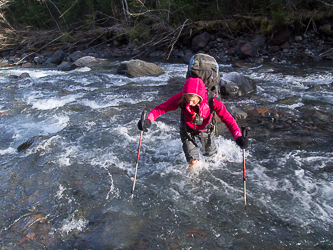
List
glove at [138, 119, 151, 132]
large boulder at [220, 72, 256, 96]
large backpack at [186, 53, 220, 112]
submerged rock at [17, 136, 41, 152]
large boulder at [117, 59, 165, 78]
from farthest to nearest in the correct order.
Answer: large boulder at [117, 59, 165, 78], large boulder at [220, 72, 256, 96], submerged rock at [17, 136, 41, 152], large backpack at [186, 53, 220, 112], glove at [138, 119, 151, 132]

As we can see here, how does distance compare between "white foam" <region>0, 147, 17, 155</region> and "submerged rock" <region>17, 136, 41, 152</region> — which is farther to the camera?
"submerged rock" <region>17, 136, 41, 152</region>

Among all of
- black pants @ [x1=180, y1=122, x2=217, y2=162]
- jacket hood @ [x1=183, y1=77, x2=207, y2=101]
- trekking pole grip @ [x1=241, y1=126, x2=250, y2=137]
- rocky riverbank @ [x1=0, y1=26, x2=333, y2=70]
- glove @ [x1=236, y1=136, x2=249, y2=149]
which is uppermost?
jacket hood @ [x1=183, y1=77, x2=207, y2=101]

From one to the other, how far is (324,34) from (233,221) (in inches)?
641

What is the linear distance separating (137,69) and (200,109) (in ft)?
32.2

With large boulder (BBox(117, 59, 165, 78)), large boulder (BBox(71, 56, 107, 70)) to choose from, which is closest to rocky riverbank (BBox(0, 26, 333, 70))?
large boulder (BBox(71, 56, 107, 70))

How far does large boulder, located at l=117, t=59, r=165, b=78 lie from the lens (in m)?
13.0

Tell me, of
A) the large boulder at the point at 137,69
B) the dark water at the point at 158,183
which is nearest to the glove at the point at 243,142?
the dark water at the point at 158,183

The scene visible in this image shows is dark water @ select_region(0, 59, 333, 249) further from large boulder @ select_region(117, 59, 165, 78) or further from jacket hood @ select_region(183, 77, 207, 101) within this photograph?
large boulder @ select_region(117, 59, 165, 78)

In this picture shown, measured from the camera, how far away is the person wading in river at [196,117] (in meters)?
3.72

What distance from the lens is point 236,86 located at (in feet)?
30.4

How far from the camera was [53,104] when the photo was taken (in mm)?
9031

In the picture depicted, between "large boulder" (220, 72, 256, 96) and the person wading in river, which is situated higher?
the person wading in river

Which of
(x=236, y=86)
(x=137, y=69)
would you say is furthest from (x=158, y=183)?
(x=137, y=69)

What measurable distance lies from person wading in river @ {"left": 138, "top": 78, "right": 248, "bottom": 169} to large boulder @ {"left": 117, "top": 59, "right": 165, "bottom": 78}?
911 cm
